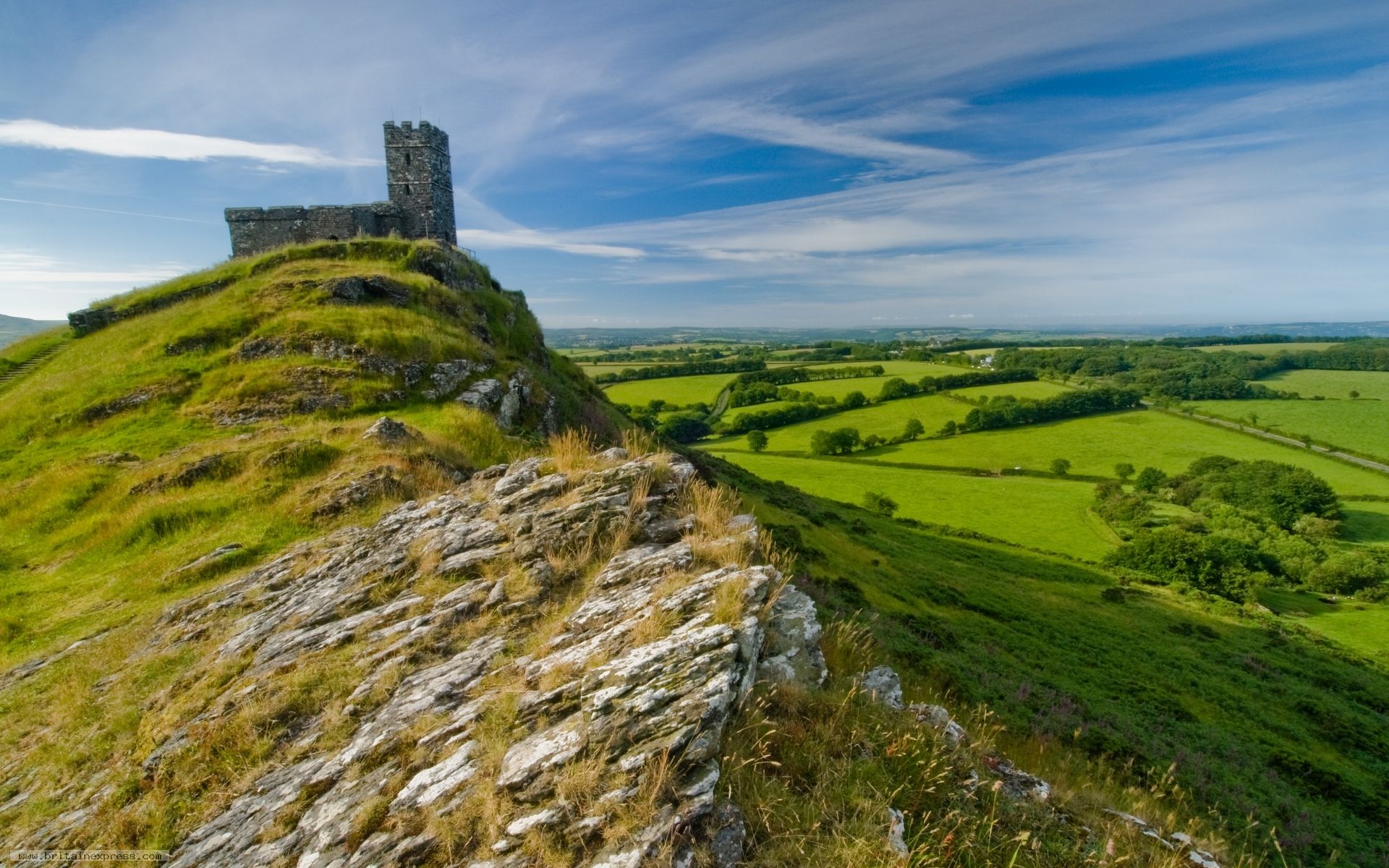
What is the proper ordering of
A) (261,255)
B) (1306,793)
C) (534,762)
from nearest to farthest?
(534,762) → (1306,793) → (261,255)

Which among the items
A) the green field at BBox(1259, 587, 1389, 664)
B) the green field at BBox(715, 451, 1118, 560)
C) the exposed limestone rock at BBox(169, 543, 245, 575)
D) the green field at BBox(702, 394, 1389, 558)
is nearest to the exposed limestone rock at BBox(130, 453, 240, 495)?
the exposed limestone rock at BBox(169, 543, 245, 575)

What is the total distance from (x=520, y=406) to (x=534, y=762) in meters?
20.4

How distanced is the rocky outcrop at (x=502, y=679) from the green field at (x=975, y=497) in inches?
2606

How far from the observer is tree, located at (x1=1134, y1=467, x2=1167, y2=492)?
80.2 meters

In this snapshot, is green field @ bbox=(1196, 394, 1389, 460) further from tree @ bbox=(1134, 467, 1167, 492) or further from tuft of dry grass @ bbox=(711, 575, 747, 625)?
tuft of dry grass @ bbox=(711, 575, 747, 625)

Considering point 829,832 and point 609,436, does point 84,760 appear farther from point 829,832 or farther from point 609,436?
point 609,436

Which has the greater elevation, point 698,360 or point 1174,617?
point 698,360

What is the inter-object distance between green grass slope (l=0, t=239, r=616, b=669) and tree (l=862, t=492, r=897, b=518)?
51.8m

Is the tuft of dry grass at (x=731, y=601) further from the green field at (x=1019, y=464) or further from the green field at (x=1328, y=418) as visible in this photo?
the green field at (x=1328, y=418)

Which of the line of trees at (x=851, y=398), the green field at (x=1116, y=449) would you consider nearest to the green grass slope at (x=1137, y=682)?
the green field at (x=1116, y=449)

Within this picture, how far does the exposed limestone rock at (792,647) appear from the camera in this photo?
256 inches

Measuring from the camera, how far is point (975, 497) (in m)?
78.1

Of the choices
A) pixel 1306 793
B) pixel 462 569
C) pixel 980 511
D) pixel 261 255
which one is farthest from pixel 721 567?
pixel 980 511

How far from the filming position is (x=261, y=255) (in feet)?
106
